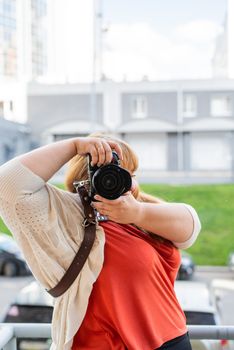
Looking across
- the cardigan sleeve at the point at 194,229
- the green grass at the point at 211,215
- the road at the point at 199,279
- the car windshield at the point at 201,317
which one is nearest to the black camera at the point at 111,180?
the cardigan sleeve at the point at 194,229

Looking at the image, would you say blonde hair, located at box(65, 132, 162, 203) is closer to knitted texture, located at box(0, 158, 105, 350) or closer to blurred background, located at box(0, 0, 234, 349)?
knitted texture, located at box(0, 158, 105, 350)

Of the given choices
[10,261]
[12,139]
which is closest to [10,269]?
[10,261]

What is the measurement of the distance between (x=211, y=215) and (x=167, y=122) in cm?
43

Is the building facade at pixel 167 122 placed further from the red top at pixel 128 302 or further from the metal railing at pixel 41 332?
the red top at pixel 128 302

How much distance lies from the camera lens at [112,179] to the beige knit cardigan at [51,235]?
85 millimetres

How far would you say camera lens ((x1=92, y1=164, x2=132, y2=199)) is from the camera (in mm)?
600

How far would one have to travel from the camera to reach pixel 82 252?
651 millimetres

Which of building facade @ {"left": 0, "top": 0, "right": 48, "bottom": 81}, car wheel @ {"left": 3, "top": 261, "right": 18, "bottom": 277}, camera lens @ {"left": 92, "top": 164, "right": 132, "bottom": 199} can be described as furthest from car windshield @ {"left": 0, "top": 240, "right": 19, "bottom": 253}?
camera lens @ {"left": 92, "top": 164, "right": 132, "bottom": 199}

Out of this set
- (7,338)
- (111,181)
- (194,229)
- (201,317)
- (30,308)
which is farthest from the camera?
(30,308)

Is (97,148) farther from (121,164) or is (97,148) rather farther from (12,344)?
(12,344)

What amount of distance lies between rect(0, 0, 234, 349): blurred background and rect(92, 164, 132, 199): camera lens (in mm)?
1104

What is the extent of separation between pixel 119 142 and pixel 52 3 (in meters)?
1.29

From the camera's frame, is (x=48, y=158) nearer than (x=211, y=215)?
Yes

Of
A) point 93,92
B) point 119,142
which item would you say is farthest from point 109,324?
point 93,92
